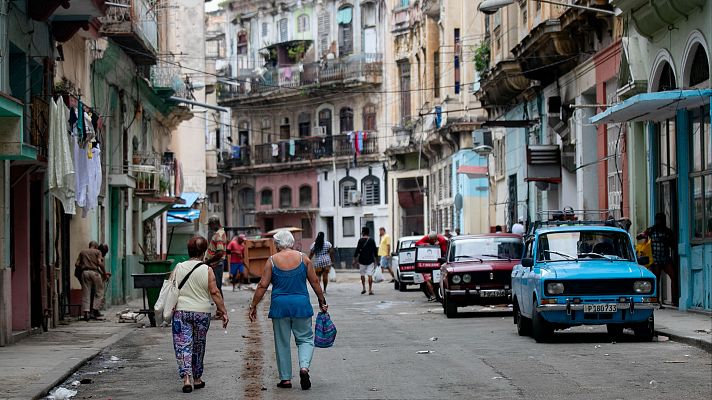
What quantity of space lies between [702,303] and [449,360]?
878 centimetres

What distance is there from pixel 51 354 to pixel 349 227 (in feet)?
189

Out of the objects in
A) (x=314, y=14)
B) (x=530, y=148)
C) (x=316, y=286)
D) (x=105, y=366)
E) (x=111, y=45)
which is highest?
(x=314, y=14)

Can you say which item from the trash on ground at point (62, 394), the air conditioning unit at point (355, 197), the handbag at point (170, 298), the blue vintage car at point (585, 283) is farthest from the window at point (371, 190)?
the trash on ground at point (62, 394)

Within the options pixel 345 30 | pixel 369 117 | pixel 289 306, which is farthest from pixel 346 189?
pixel 289 306

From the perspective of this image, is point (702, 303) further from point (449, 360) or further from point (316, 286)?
point (316, 286)

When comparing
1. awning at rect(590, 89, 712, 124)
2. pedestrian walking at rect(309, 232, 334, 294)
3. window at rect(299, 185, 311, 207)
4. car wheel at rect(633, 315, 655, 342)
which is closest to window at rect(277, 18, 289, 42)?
window at rect(299, 185, 311, 207)

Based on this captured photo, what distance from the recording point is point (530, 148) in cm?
3412

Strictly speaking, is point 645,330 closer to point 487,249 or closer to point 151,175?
point 487,249

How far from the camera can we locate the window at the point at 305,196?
255ft

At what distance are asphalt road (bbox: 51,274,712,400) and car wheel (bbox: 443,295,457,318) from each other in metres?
2.00

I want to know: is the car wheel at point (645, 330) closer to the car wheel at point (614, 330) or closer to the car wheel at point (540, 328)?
the car wheel at point (614, 330)

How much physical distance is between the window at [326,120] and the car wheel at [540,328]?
193 ft

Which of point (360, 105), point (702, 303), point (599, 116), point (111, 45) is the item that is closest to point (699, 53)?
point (599, 116)

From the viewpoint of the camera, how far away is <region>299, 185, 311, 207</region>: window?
7788 centimetres
